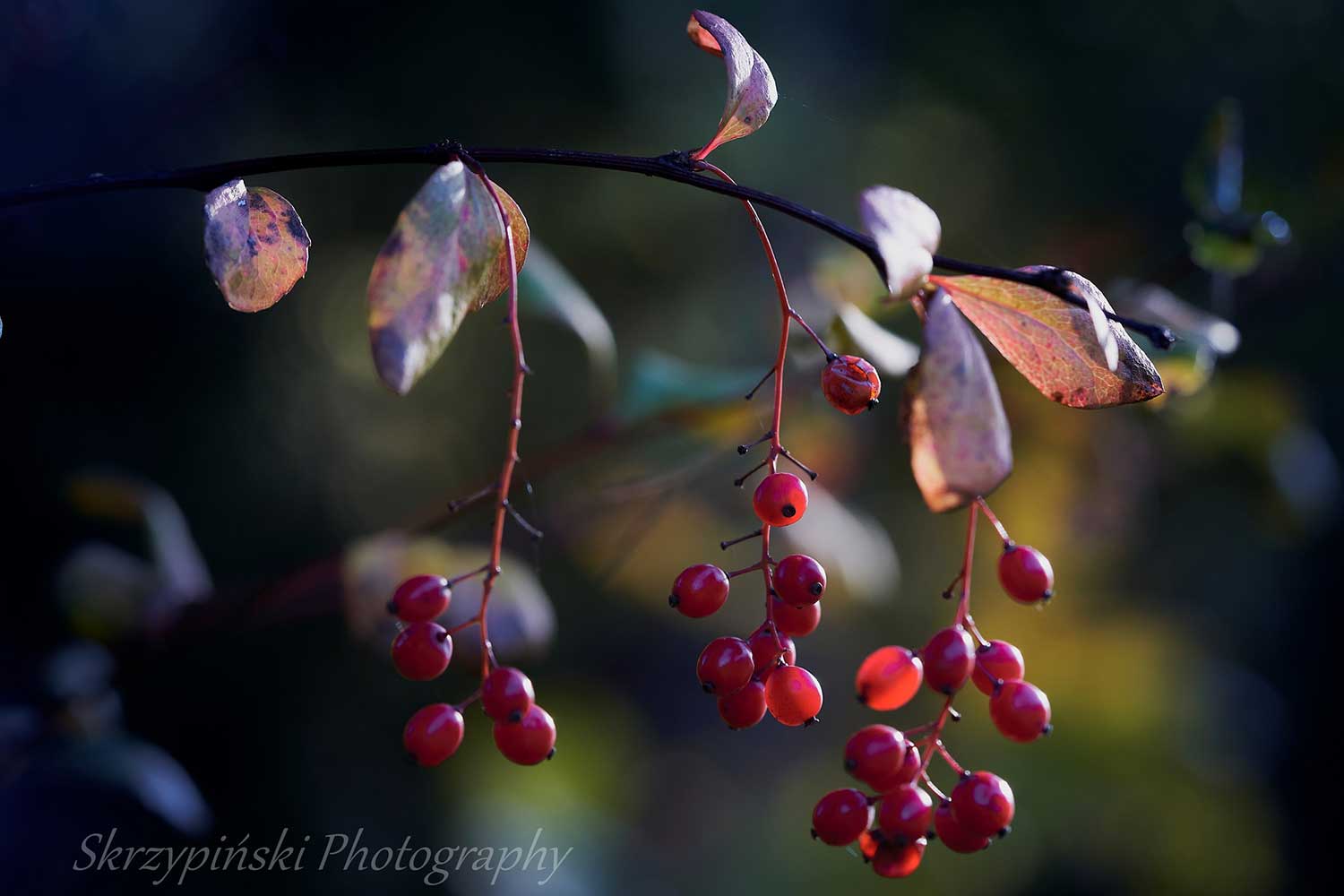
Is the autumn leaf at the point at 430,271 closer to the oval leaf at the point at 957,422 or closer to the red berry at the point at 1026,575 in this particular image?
the oval leaf at the point at 957,422

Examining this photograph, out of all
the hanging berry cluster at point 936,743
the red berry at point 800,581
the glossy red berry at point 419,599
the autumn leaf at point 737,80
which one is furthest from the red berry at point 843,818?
the autumn leaf at point 737,80

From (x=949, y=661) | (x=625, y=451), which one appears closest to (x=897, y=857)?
(x=949, y=661)

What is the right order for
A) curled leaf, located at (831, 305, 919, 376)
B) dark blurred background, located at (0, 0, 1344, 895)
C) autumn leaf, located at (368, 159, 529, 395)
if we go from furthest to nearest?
dark blurred background, located at (0, 0, 1344, 895) < curled leaf, located at (831, 305, 919, 376) < autumn leaf, located at (368, 159, 529, 395)

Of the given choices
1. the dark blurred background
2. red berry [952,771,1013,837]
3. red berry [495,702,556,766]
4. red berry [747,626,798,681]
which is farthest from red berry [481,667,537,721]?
the dark blurred background

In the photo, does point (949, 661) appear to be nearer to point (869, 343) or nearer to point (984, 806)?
point (984, 806)

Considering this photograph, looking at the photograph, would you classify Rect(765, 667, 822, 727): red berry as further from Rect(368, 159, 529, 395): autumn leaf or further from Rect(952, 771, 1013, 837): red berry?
Rect(368, 159, 529, 395): autumn leaf

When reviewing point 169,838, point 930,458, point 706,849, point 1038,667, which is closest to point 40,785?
point 169,838
